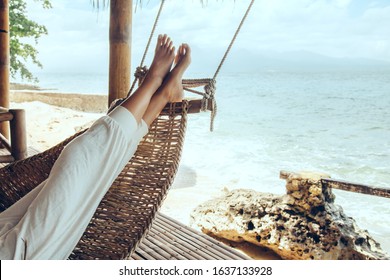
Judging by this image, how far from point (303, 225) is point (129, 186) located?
4.69 feet

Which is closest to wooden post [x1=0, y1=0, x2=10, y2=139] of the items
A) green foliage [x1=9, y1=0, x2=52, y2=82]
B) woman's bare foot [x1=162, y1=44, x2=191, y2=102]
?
woman's bare foot [x1=162, y1=44, x2=191, y2=102]

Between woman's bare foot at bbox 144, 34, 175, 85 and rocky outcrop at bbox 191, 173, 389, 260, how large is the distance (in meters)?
1.31

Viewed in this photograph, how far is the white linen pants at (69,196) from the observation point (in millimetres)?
904

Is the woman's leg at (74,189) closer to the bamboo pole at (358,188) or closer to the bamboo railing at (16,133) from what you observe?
the bamboo railing at (16,133)

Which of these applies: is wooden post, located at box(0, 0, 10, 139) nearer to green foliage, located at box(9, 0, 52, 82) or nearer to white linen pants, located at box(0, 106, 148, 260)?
white linen pants, located at box(0, 106, 148, 260)

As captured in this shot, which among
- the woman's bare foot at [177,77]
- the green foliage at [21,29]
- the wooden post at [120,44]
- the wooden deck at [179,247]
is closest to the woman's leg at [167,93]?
the woman's bare foot at [177,77]

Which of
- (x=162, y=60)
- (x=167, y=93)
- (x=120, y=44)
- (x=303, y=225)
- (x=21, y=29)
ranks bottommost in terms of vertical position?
(x=303, y=225)

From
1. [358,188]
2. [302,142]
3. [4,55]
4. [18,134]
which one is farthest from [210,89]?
[302,142]

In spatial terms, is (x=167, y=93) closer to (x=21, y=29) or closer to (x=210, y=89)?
(x=210, y=89)

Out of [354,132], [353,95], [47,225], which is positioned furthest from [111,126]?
[353,95]

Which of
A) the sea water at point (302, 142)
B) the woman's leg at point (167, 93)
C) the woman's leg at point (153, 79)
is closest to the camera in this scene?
the woman's leg at point (153, 79)

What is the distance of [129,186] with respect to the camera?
132cm

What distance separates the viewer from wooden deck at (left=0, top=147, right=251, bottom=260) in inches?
56.9

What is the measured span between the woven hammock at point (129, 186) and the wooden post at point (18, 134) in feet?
1.33
